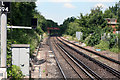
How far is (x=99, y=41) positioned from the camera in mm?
22672

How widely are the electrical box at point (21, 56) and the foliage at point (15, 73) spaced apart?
239 mm

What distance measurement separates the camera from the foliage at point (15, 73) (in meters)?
6.58

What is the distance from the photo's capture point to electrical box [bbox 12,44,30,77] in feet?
24.3

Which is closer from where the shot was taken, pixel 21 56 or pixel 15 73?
pixel 15 73

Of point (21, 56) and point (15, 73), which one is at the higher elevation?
point (21, 56)

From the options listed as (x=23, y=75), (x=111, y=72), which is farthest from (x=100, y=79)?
(x=23, y=75)

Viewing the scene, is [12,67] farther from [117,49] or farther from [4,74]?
[117,49]

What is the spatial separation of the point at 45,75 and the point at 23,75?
1.93 meters

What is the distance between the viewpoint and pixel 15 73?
22.3ft

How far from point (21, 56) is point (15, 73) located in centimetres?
101

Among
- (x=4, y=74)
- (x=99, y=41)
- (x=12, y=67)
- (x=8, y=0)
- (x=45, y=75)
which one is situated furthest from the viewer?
(x=99, y=41)

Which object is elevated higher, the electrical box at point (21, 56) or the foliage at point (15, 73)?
the electrical box at point (21, 56)

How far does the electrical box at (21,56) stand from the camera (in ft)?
24.3

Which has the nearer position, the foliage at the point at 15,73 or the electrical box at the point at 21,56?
the foliage at the point at 15,73
